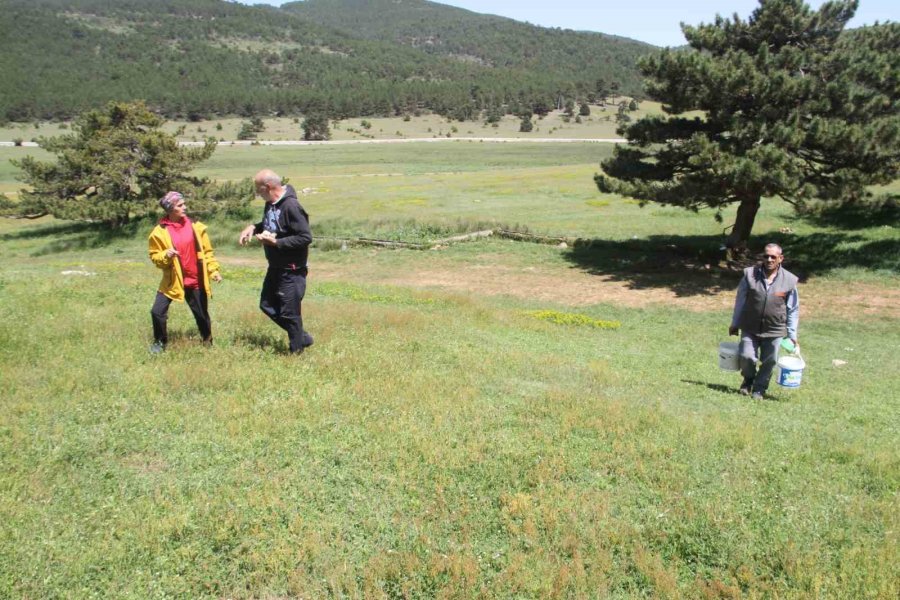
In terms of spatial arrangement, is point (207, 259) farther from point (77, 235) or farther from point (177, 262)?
point (77, 235)

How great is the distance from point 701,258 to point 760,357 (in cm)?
1525

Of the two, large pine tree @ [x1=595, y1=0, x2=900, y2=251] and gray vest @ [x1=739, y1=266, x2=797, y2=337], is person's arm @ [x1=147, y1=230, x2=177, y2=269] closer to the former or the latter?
gray vest @ [x1=739, y1=266, x2=797, y2=337]

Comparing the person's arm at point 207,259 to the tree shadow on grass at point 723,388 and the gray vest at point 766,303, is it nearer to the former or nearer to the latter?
the gray vest at point 766,303

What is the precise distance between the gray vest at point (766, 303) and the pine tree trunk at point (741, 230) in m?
14.6

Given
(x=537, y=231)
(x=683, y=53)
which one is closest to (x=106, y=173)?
(x=537, y=231)

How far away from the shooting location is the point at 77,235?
30.8 metres

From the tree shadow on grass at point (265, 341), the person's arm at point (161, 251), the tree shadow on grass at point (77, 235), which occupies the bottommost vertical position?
the tree shadow on grass at point (77, 235)

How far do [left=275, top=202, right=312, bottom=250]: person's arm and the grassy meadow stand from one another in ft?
4.73

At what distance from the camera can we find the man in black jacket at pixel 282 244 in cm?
718

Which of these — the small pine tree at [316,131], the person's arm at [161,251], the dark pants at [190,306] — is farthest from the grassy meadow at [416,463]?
the small pine tree at [316,131]

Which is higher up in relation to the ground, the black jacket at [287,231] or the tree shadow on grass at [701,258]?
the black jacket at [287,231]

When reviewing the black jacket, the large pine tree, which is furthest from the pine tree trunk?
the black jacket

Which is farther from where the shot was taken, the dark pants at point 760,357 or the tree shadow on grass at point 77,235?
the tree shadow on grass at point 77,235

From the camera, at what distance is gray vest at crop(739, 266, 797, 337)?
779 cm
